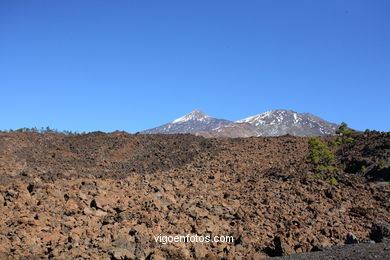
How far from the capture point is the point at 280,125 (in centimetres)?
10531

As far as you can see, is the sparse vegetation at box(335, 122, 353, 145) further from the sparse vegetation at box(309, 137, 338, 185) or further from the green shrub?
the green shrub

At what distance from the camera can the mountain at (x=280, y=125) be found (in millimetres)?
94625

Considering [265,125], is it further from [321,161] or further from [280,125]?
[321,161]

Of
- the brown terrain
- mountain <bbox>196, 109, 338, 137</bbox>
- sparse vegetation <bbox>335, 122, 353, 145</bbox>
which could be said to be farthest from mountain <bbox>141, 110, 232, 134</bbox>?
the brown terrain

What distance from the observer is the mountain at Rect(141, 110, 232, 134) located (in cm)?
11956

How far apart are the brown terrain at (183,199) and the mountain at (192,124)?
299 feet

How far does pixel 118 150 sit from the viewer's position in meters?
26.2

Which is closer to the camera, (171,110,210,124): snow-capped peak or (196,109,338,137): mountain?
(196,109,338,137): mountain

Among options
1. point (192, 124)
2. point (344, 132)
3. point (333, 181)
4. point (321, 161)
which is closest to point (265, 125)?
point (192, 124)

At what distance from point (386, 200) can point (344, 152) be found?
756cm

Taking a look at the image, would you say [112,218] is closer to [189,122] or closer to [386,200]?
[386,200]

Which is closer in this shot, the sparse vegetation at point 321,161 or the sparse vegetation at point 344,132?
the sparse vegetation at point 321,161

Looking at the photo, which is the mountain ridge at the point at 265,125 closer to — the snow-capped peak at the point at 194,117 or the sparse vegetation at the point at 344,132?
the snow-capped peak at the point at 194,117

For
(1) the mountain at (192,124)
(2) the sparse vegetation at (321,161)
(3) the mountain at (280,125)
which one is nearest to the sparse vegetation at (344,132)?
(2) the sparse vegetation at (321,161)
